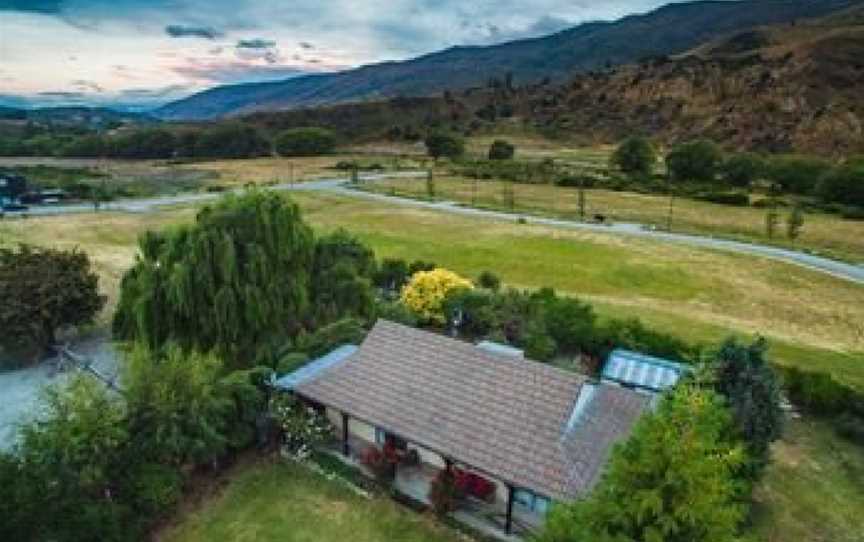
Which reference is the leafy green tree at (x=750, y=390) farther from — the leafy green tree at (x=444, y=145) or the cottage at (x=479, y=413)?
the leafy green tree at (x=444, y=145)

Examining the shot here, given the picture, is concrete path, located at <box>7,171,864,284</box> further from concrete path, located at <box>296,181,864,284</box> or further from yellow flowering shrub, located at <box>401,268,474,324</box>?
yellow flowering shrub, located at <box>401,268,474,324</box>

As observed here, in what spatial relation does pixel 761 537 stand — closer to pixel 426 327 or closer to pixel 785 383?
pixel 785 383

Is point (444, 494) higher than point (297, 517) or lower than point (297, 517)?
higher

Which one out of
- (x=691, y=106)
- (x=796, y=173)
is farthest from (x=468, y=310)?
(x=691, y=106)

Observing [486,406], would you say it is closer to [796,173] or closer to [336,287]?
[336,287]

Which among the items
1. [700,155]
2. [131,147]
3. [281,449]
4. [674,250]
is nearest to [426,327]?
[281,449]

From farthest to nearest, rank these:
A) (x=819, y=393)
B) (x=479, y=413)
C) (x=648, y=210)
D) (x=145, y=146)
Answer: (x=145, y=146), (x=648, y=210), (x=819, y=393), (x=479, y=413)
